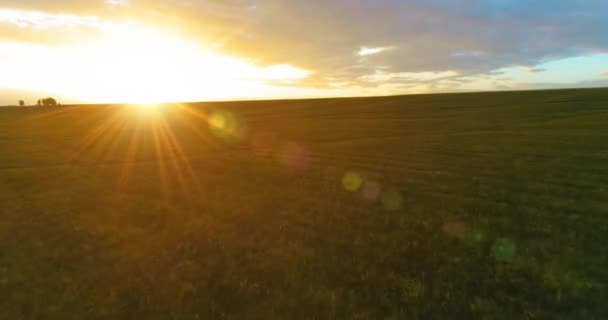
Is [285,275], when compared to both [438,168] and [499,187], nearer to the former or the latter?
[499,187]

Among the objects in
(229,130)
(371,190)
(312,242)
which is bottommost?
(371,190)

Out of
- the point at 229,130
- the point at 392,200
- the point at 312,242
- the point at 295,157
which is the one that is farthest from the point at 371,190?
the point at 229,130

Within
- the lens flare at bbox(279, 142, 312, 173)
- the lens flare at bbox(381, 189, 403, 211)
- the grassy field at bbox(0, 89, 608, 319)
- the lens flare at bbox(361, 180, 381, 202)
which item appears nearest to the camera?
the grassy field at bbox(0, 89, 608, 319)

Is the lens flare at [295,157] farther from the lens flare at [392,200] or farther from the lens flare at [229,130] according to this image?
the lens flare at [229,130]

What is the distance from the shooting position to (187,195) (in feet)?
56.0

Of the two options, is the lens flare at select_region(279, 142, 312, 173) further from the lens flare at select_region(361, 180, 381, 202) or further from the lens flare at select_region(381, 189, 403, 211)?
the lens flare at select_region(381, 189, 403, 211)

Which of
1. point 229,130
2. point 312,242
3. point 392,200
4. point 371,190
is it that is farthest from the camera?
point 229,130

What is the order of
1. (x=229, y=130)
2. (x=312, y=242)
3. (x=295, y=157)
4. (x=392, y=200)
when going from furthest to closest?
(x=229, y=130)
(x=295, y=157)
(x=392, y=200)
(x=312, y=242)

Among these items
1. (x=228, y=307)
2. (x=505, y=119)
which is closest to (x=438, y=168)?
(x=228, y=307)

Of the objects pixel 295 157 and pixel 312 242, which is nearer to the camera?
pixel 312 242

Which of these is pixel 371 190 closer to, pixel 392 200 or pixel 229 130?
pixel 392 200

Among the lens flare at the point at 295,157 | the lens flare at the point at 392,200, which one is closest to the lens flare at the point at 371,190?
the lens flare at the point at 392,200

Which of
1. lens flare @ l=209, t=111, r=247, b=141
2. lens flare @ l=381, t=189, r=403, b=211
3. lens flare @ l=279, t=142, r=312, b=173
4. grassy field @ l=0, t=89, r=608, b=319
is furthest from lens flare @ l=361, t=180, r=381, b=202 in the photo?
lens flare @ l=209, t=111, r=247, b=141

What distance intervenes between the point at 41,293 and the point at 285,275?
581cm
